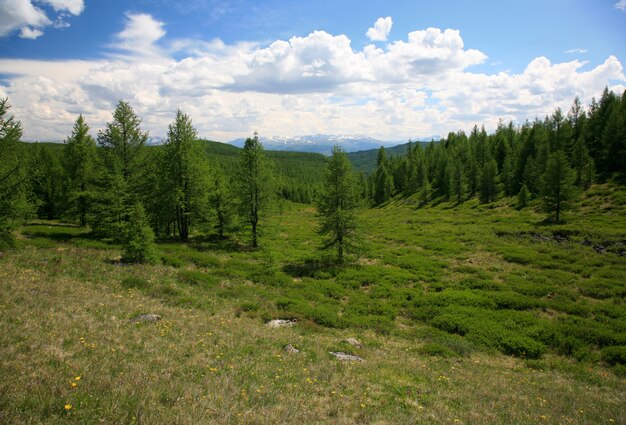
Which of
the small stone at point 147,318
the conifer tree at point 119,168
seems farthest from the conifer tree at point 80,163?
the small stone at point 147,318

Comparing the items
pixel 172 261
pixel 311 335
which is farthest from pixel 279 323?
pixel 172 261

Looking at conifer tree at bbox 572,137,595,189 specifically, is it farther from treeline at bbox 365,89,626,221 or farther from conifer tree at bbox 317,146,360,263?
conifer tree at bbox 317,146,360,263

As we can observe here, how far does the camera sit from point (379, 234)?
48.3 metres

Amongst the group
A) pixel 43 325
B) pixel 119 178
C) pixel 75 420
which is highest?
pixel 119 178

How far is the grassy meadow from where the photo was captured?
7.04 metres

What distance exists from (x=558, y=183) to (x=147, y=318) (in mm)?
55227

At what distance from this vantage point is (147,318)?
513 inches

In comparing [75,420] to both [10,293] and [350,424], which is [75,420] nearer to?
[350,424]

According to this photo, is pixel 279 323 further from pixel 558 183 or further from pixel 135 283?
pixel 558 183

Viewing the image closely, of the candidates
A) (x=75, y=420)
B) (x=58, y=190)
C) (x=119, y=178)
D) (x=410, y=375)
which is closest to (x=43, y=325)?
(x=75, y=420)

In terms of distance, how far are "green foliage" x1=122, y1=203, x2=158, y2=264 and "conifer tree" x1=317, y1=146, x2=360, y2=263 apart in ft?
47.4

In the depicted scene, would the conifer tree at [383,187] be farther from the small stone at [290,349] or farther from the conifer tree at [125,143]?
the small stone at [290,349]

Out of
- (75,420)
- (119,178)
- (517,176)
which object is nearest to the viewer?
(75,420)

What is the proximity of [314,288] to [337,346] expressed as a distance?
33.9ft
